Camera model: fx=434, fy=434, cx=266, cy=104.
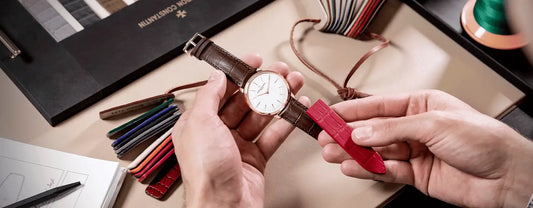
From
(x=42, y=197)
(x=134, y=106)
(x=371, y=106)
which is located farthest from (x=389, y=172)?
(x=42, y=197)

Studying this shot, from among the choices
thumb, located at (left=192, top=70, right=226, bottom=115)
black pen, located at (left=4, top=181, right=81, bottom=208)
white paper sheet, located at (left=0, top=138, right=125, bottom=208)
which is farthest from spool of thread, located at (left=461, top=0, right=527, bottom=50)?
black pen, located at (left=4, top=181, right=81, bottom=208)

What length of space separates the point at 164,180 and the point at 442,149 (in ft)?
2.23

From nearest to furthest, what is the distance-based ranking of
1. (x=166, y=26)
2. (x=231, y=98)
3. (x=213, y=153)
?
(x=213, y=153)
(x=231, y=98)
(x=166, y=26)

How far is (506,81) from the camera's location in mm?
1282

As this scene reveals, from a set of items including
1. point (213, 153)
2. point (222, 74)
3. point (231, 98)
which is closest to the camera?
point (213, 153)

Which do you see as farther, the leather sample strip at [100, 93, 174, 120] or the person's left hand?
the leather sample strip at [100, 93, 174, 120]

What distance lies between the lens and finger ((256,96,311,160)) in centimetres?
114

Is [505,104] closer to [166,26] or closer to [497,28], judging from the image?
[497,28]

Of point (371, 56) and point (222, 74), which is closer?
point (222, 74)

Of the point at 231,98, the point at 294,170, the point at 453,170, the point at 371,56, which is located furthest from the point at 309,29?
the point at 453,170

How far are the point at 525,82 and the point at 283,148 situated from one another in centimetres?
71

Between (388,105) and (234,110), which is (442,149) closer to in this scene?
(388,105)

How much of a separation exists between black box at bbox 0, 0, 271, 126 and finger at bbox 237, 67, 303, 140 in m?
0.27

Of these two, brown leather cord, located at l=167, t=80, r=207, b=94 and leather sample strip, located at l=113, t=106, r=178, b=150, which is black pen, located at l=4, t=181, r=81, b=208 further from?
brown leather cord, located at l=167, t=80, r=207, b=94
